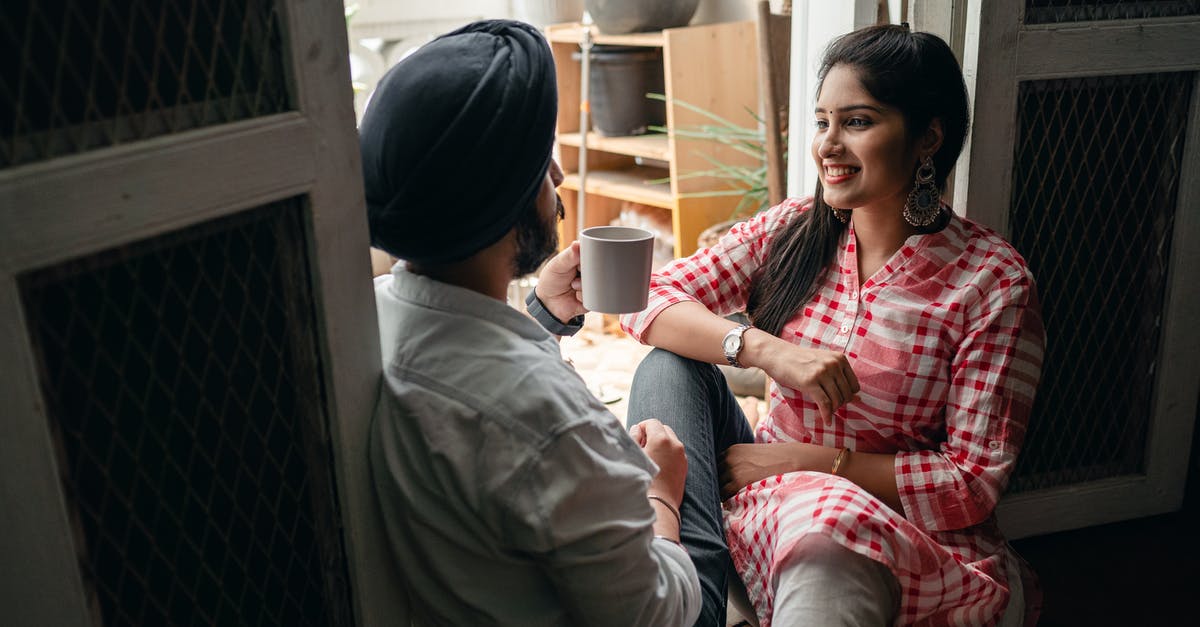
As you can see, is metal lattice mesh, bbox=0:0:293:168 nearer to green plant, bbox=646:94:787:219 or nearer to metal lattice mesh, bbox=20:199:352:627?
metal lattice mesh, bbox=20:199:352:627

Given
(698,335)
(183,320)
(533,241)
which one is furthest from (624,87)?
(183,320)

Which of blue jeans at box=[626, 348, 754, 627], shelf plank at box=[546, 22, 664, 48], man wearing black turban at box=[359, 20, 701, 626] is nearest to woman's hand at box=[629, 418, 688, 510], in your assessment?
blue jeans at box=[626, 348, 754, 627]

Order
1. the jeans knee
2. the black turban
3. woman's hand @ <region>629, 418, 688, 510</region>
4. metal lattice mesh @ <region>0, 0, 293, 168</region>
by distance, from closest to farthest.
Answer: metal lattice mesh @ <region>0, 0, 293, 168</region> < the black turban < woman's hand @ <region>629, 418, 688, 510</region> < the jeans knee

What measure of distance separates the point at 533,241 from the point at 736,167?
2.38 meters

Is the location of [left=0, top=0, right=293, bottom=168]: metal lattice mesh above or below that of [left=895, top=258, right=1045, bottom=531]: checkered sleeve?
above

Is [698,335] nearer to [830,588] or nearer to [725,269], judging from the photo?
[725,269]

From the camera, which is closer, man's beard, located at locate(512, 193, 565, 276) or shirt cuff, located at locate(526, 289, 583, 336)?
man's beard, located at locate(512, 193, 565, 276)

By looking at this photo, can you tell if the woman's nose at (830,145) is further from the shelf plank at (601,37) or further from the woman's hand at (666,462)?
the shelf plank at (601,37)

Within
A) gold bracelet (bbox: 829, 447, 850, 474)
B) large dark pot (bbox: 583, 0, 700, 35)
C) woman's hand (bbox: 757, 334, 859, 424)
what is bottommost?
gold bracelet (bbox: 829, 447, 850, 474)

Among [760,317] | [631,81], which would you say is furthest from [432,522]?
[631,81]

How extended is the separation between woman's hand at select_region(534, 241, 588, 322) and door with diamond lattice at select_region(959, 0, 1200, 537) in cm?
75

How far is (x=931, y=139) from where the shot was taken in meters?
1.52

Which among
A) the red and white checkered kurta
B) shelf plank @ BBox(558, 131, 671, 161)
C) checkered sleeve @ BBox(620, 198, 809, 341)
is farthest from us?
shelf plank @ BBox(558, 131, 671, 161)

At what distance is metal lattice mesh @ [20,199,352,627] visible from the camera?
81 centimetres
